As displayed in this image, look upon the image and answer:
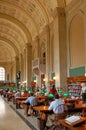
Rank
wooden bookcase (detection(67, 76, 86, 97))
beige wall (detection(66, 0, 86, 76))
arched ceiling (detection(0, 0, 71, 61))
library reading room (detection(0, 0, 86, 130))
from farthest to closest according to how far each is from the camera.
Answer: arched ceiling (detection(0, 0, 71, 61)) < beige wall (detection(66, 0, 86, 76)) < wooden bookcase (detection(67, 76, 86, 97)) < library reading room (detection(0, 0, 86, 130))

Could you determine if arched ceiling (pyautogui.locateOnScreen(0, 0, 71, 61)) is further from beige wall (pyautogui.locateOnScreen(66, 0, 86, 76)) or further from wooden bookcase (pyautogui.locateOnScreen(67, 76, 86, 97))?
wooden bookcase (pyautogui.locateOnScreen(67, 76, 86, 97))

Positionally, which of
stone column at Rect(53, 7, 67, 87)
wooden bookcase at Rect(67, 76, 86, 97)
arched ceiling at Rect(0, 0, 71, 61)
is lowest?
wooden bookcase at Rect(67, 76, 86, 97)

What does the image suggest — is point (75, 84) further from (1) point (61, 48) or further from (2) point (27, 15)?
(2) point (27, 15)

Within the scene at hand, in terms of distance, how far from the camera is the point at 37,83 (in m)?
26.5

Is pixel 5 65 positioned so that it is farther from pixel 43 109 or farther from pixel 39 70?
pixel 43 109

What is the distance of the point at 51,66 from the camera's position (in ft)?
69.0

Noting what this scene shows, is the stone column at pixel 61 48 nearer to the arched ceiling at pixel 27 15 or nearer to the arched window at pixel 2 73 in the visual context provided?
the arched ceiling at pixel 27 15

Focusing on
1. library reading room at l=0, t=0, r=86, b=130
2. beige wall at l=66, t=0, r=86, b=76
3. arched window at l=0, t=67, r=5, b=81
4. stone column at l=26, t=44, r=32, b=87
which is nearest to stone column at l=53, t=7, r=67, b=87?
library reading room at l=0, t=0, r=86, b=130

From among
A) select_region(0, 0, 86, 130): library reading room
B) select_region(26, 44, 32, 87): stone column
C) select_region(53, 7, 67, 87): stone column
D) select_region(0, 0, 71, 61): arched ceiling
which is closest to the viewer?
select_region(0, 0, 86, 130): library reading room

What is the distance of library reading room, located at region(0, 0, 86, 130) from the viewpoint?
314 inches

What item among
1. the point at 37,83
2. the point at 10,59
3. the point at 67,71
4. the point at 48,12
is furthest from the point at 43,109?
the point at 10,59

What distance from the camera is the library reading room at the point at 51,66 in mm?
7984

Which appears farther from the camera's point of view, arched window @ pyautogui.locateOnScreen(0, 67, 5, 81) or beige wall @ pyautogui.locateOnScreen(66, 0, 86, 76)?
arched window @ pyautogui.locateOnScreen(0, 67, 5, 81)

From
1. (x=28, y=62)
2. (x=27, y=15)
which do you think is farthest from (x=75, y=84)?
(x=28, y=62)
